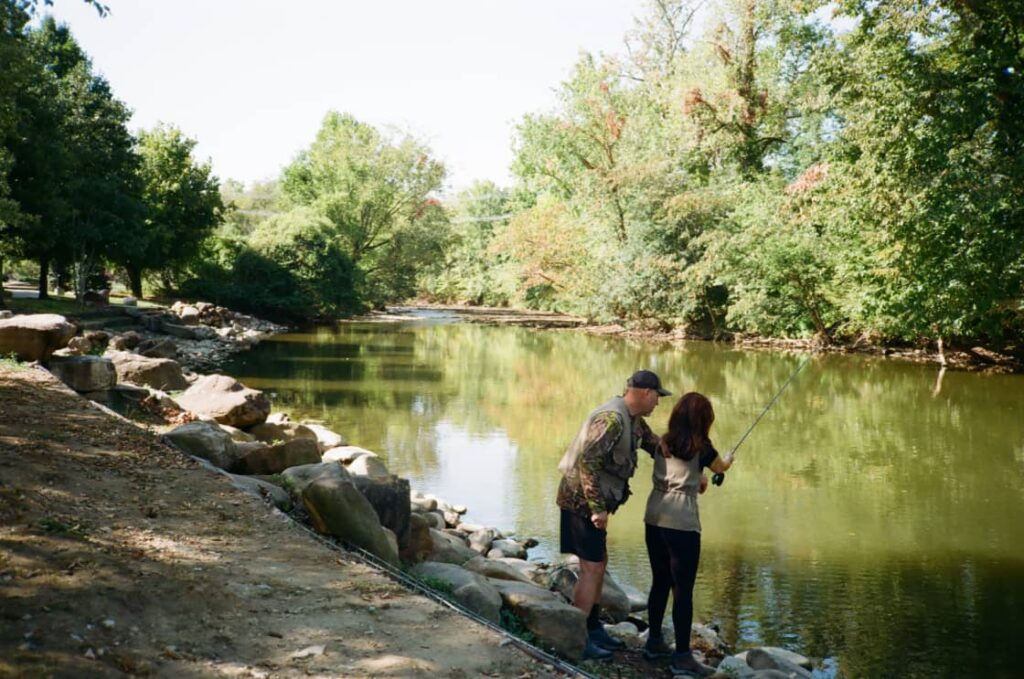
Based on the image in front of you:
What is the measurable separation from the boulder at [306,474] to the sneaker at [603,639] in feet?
6.99

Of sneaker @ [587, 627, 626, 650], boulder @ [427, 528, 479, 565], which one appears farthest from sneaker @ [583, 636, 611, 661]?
boulder @ [427, 528, 479, 565]

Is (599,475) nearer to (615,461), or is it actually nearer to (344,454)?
(615,461)

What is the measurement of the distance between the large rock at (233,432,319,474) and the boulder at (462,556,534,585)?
7.07 feet

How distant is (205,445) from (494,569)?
9.74 feet

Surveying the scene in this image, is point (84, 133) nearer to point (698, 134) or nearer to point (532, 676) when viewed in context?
point (698, 134)

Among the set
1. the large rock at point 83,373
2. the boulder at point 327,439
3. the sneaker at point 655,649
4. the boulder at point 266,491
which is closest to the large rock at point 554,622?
the sneaker at point 655,649

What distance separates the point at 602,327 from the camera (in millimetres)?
40906

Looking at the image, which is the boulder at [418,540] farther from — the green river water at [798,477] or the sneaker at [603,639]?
the green river water at [798,477]

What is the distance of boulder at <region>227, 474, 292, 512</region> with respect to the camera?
6691 millimetres

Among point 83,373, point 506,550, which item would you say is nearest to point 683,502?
point 506,550

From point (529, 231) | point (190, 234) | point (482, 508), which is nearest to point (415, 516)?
point (482, 508)

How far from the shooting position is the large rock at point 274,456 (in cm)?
820

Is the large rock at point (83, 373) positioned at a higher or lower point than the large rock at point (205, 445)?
higher

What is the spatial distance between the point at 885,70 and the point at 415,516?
47.2 ft
